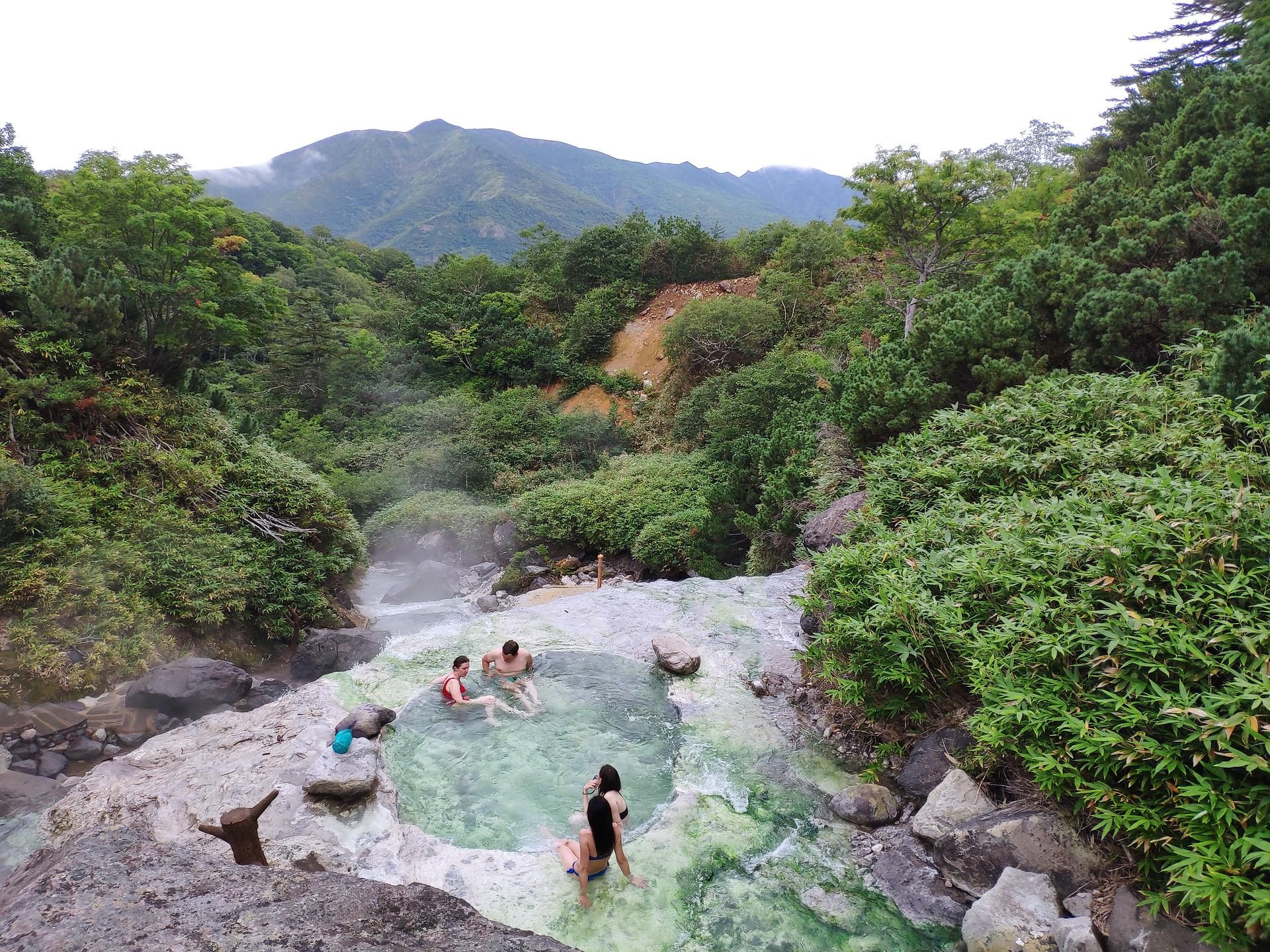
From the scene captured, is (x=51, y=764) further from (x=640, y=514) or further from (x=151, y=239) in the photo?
(x=151, y=239)

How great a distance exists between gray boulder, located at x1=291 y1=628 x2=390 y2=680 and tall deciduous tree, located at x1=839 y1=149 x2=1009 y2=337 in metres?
13.2

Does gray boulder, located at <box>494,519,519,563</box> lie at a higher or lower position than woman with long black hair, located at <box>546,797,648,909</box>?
lower

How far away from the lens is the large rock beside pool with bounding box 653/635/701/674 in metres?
7.40

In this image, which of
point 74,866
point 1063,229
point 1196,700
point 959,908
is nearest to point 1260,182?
point 1063,229

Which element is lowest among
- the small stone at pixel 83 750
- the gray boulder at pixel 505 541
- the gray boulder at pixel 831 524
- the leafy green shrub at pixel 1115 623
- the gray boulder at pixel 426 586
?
the gray boulder at pixel 426 586

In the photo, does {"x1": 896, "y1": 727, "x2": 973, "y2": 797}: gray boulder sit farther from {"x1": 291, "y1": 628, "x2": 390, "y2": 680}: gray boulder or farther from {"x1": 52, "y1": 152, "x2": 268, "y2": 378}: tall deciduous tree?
{"x1": 52, "y1": 152, "x2": 268, "y2": 378}: tall deciduous tree

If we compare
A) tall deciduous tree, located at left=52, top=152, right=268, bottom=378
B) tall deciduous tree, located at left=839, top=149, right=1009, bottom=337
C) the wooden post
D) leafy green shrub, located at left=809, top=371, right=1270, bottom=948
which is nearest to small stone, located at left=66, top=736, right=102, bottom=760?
the wooden post

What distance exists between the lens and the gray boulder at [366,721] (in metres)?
5.98

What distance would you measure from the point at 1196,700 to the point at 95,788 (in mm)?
8329

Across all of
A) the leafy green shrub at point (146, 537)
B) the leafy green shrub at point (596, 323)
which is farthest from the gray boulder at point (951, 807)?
the leafy green shrub at point (596, 323)

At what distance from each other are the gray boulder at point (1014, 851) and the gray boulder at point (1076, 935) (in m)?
0.30

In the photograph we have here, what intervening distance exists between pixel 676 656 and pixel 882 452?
4.53 m

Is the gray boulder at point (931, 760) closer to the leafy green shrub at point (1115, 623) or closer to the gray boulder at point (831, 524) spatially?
the leafy green shrub at point (1115, 623)

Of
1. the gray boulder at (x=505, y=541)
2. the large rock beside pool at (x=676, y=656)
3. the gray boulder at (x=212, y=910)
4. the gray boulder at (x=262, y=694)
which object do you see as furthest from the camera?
the gray boulder at (x=505, y=541)
